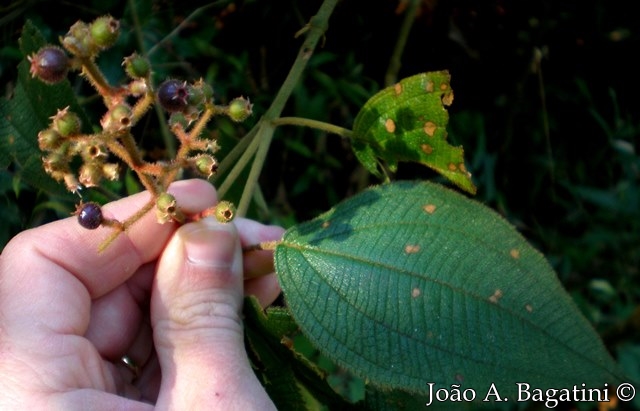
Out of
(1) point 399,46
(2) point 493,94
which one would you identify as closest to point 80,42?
(1) point 399,46

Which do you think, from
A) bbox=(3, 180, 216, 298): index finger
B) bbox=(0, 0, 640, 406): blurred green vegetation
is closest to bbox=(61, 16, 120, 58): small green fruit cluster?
bbox=(3, 180, 216, 298): index finger

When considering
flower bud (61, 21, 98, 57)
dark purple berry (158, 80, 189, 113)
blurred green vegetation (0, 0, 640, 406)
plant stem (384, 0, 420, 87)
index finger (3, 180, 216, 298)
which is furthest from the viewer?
blurred green vegetation (0, 0, 640, 406)

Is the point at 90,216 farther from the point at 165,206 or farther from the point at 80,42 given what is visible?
the point at 80,42

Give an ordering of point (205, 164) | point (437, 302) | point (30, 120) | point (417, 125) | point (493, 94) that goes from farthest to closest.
A: point (493, 94) < point (30, 120) < point (417, 125) < point (437, 302) < point (205, 164)

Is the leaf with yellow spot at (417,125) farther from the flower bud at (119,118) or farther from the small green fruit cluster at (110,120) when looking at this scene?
the flower bud at (119,118)

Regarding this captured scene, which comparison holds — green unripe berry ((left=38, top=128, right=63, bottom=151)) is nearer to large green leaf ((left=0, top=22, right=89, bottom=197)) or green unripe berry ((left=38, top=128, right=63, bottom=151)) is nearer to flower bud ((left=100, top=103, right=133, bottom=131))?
flower bud ((left=100, top=103, right=133, bottom=131))

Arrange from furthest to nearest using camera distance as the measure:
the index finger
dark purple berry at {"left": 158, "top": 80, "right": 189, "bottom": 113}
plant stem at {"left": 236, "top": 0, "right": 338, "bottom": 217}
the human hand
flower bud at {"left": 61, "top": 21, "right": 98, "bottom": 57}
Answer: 1. plant stem at {"left": 236, "top": 0, "right": 338, "bottom": 217}
2. the index finger
3. the human hand
4. dark purple berry at {"left": 158, "top": 80, "right": 189, "bottom": 113}
5. flower bud at {"left": 61, "top": 21, "right": 98, "bottom": 57}
